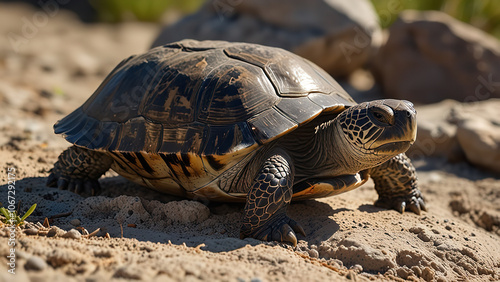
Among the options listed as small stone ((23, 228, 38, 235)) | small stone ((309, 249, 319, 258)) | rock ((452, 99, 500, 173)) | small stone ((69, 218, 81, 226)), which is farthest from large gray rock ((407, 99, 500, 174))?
small stone ((23, 228, 38, 235))

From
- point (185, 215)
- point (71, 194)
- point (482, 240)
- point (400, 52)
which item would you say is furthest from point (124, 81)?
point (400, 52)

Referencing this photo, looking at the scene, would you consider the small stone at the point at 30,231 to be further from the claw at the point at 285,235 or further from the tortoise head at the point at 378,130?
the tortoise head at the point at 378,130

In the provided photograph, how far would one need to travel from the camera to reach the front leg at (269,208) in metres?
3.57

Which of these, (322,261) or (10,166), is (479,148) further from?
(10,166)

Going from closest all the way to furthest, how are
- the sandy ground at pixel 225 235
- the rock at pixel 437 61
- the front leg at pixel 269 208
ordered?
the sandy ground at pixel 225 235, the front leg at pixel 269 208, the rock at pixel 437 61

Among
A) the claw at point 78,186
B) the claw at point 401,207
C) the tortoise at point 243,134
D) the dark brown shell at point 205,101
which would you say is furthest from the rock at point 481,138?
the claw at point 78,186

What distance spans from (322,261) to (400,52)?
7188mm

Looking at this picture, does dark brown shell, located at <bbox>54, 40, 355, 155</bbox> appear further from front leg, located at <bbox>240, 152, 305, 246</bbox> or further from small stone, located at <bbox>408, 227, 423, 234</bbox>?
small stone, located at <bbox>408, 227, 423, 234</bbox>

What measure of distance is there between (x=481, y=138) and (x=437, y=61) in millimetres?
3410

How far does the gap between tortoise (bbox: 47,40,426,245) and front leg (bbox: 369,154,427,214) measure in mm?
11

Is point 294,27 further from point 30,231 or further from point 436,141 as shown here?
point 30,231

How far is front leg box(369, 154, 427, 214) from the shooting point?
14.9ft

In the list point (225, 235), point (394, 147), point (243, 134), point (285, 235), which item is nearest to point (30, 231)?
point (225, 235)

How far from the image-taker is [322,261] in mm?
3375
